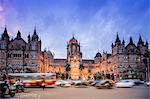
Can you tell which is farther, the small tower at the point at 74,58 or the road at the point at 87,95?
the small tower at the point at 74,58

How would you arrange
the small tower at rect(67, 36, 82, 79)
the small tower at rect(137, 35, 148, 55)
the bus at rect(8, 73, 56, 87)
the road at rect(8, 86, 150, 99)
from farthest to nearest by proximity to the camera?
the small tower at rect(67, 36, 82, 79) < the small tower at rect(137, 35, 148, 55) < the bus at rect(8, 73, 56, 87) < the road at rect(8, 86, 150, 99)

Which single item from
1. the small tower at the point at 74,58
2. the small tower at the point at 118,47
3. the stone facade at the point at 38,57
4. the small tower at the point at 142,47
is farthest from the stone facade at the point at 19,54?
the small tower at the point at 74,58

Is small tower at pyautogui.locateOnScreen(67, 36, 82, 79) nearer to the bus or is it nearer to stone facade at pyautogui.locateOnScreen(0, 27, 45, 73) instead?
stone facade at pyautogui.locateOnScreen(0, 27, 45, 73)

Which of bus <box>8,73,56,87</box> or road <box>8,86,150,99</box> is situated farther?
bus <box>8,73,56,87</box>

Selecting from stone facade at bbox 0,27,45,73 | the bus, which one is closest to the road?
the bus

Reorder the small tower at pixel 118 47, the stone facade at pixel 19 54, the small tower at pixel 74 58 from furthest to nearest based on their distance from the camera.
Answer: the small tower at pixel 74 58
the small tower at pixel 118 47
the stone facade at pixel 19 54

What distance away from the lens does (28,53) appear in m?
89.4

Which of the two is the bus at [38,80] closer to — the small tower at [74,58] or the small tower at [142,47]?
the small tower at [142,47]

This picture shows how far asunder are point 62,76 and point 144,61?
51.8 m

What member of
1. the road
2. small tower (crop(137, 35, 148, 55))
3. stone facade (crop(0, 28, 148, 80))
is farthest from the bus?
small tower (crop(137, 35, 148, 55))

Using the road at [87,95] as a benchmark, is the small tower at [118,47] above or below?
above

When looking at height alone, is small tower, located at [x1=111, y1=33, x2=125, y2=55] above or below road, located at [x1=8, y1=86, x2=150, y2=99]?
above

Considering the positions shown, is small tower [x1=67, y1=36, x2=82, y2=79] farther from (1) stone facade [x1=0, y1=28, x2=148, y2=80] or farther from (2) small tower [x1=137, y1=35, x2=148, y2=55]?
(2) small tower [x1=137, y1=35, x2=148, y2=55]

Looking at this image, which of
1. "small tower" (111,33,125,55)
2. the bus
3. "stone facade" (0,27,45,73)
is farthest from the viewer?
"small tower" (111,33,125,55)
